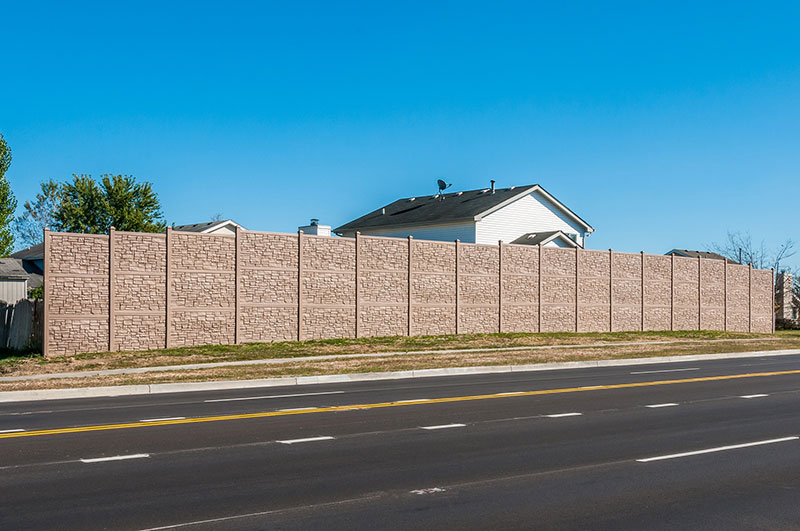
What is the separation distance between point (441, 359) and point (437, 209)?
23618mm

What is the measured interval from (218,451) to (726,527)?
18.8 feet

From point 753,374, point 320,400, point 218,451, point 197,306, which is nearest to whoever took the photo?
point 218,451

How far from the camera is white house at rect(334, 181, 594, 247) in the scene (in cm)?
4422

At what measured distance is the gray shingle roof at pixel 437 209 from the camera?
45.1m

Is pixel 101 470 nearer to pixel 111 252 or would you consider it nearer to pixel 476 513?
pixel 476 513

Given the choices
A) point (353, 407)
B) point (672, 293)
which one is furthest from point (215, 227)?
point (353, 407)

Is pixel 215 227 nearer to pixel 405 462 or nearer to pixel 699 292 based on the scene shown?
pixel 699 292

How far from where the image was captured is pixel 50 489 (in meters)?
7.91

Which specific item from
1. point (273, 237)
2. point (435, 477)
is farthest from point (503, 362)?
point (435, 477)

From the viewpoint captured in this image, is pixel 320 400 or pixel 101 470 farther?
pixel 320 400

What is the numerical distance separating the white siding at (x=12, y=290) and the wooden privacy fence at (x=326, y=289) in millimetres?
22798

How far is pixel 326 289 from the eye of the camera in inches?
1136

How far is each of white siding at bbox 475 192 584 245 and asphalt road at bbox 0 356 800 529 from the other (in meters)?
28.6

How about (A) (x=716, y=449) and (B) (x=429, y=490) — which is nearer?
(B) (x=429, y=490)
